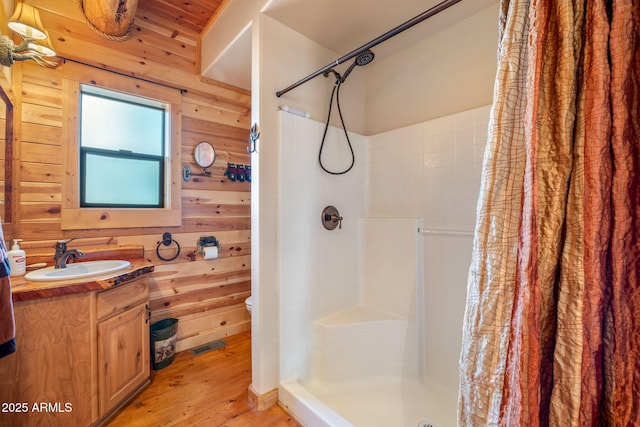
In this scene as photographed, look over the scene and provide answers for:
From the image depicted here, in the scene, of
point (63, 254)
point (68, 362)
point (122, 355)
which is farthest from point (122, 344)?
point (63, 254)

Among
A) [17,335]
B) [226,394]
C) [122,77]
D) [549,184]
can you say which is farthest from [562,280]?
[122,77]

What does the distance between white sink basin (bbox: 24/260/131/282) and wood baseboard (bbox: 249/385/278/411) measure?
1.17 meters

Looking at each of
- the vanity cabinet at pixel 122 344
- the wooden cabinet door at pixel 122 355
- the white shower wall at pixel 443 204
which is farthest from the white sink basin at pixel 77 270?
the white shower wall at pixel 443 204

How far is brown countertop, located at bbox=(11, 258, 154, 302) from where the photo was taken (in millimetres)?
1270

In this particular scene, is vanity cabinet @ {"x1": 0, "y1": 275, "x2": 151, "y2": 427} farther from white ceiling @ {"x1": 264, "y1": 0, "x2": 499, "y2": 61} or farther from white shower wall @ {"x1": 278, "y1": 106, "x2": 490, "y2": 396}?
white ceiling @ {"x1": 264, "y1": 0, "x2": 499, "y2": 61}

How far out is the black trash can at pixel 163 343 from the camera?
2006mm

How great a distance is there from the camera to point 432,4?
168 centimetres

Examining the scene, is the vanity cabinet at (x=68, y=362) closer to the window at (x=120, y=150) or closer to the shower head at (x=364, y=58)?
the window at (x=120, y=150)

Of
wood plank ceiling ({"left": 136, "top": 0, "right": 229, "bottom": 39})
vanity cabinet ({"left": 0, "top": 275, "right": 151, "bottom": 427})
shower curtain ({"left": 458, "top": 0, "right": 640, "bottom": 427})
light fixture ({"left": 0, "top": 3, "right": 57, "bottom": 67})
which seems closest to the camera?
shower curtain ({"left": 458, "top": 0, "right": 640, "bottom": 427})

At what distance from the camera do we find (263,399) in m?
1.62

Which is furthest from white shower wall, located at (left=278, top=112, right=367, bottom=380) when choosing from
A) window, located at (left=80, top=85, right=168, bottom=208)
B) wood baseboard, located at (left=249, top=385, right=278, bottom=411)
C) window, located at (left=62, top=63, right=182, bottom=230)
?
window, located at (left=80, top=85, right=168, bottom=208)

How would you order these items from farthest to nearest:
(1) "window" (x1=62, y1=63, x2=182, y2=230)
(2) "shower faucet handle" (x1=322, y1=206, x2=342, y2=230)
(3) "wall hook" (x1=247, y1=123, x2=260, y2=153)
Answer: (2) "shower faucet handle" (x1=322, y1=206, x2=342, y2=230), (1) "window" (x1=62, y1=63, x2=182, y2=230), (3) "wall hook" (x1=247, y1=123, x2=260, y2=153)

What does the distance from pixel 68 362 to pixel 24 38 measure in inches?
71.5

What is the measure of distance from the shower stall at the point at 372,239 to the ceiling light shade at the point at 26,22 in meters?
1.23
